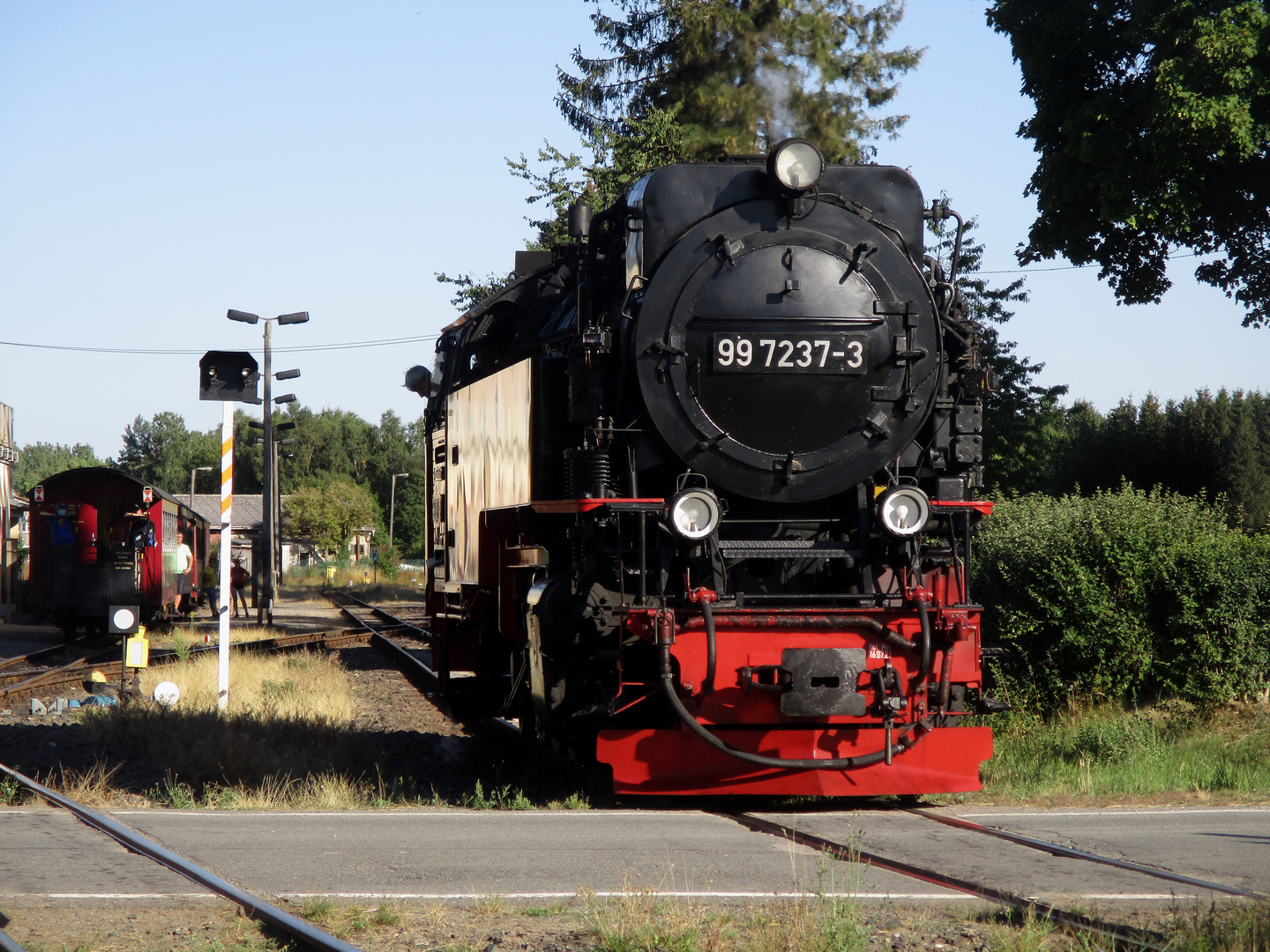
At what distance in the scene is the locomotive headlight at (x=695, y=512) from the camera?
21.1ft

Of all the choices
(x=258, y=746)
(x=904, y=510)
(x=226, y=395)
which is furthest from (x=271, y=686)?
(x=904, y=510)

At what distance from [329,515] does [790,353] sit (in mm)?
77268

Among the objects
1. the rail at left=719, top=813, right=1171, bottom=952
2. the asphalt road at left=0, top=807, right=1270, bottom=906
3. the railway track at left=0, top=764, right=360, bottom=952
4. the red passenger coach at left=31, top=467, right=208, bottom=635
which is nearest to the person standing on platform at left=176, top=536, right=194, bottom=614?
the red passenger coach at left=31, top=467, right=208, bottom=635

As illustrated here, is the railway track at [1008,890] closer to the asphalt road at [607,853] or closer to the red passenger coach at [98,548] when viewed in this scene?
the asphalt road at [607,853]

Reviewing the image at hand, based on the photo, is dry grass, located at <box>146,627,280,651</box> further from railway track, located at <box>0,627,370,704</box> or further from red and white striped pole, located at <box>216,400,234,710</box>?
red and white striped pole, located at <box>216,400,234,710</box>

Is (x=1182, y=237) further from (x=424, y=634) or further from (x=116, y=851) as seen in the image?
(x=116, y=851)

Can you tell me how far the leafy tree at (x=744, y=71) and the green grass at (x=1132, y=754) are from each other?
1617 centimetres

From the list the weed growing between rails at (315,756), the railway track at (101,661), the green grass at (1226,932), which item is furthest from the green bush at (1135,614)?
the railway track at (101,661)

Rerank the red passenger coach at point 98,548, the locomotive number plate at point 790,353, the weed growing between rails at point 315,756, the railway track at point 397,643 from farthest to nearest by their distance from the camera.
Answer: the red passenger coach at point 98,548 → the railway track at point 397,643 → the weed growing between rails at point 315,756 → the locomotive number plate at point 790,353

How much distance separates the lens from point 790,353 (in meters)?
6.84

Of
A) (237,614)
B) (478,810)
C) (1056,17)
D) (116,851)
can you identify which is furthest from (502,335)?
(237,614)

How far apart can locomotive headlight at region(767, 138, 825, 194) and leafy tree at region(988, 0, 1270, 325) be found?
10.8 m

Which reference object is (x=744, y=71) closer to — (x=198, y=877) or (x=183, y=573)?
(x=183, y=573)

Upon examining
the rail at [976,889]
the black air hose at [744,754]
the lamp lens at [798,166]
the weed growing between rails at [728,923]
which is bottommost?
the rail at [976,889]
